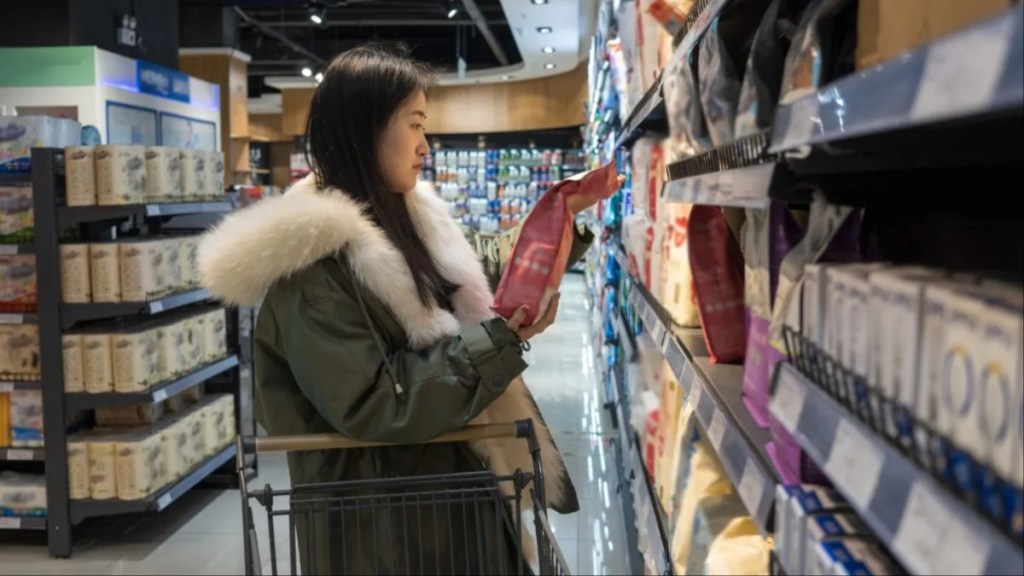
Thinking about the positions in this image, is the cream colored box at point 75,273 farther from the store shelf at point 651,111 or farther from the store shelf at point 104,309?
the store shelf at point 651,111

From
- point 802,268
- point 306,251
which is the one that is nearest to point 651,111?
point 306,251

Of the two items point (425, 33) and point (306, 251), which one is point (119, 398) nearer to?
point (306, 251)

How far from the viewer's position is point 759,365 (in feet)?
4.00

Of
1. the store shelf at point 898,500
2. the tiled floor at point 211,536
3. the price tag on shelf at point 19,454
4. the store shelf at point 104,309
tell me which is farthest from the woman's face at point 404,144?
the price tag on shelf at point 19,454

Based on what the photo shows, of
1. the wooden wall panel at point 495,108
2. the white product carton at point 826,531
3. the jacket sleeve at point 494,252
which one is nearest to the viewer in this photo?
the white product carton at point 826,531

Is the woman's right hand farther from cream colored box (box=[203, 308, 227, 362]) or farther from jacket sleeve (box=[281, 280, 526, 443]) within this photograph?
cream colored box (box=[203, 308, 227, 362])

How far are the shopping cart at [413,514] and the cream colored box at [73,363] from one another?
2251 mm

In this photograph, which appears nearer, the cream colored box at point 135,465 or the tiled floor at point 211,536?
the tiled floor at point 211,536

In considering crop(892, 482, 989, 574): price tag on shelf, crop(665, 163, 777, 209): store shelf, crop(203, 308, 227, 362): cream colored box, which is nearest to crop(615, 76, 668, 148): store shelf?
crop(665, 163, 777, 209): store shelf

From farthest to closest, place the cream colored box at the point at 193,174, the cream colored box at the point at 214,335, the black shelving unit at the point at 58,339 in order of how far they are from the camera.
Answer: the cream colored box at the point at 214,335, the cream colored box at the point at 193,174, the black shelving unit at the point at 58,339

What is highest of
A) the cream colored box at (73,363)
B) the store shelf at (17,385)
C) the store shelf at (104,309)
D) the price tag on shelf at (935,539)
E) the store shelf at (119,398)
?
the price tag on shelf at (935,539)

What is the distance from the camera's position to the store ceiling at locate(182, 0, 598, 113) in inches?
404

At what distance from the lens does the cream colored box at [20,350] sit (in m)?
3.84

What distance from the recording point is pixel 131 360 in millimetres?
3775
